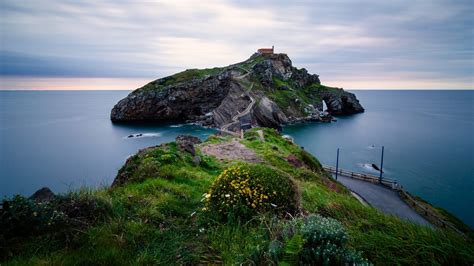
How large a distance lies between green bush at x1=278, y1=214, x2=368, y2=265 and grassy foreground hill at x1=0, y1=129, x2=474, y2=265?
1 centimetres

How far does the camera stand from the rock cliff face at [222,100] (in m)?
76.9

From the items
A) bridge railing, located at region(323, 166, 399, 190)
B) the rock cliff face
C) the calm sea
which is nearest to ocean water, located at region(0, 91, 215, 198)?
the calm sea

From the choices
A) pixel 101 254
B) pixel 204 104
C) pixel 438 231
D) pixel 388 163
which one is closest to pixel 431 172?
pixel 388 163

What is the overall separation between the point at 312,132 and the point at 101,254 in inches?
2865

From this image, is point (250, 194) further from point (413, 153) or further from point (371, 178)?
point (413, 153)

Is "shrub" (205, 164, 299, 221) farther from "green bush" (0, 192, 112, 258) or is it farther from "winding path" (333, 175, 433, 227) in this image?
"winding path" (333, 175, 433, 227)

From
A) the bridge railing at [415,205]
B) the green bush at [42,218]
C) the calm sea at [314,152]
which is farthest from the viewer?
the calm sea at [314,152]

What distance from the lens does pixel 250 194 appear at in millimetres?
5660

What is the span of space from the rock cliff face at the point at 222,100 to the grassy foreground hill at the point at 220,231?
6536 centimetres

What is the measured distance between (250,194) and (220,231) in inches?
40.3

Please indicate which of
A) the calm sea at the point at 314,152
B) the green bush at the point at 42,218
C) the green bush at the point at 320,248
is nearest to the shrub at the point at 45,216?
the green bush at the point at 42,218

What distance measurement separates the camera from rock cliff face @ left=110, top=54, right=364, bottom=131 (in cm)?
7694

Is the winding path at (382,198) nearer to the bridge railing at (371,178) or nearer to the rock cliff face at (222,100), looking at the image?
the bridge railing at (371,178)

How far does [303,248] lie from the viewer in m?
3.63
